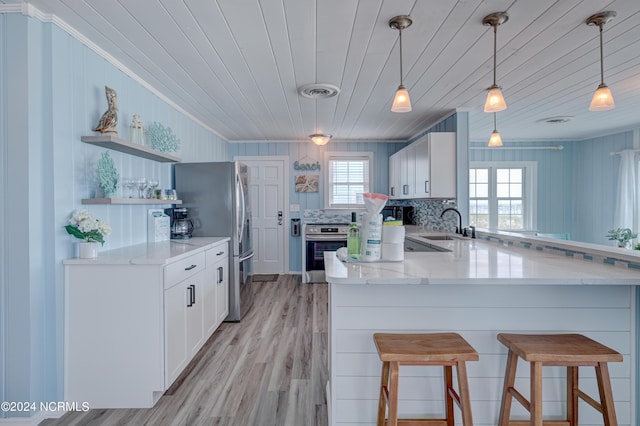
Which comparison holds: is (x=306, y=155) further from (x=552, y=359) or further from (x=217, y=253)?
(x=552, y=359)

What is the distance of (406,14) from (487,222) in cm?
A: 492

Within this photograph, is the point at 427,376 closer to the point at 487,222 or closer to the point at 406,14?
the point at 406,14

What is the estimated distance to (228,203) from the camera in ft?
11.1

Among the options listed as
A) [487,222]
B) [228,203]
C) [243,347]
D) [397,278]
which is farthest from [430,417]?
[487,222]

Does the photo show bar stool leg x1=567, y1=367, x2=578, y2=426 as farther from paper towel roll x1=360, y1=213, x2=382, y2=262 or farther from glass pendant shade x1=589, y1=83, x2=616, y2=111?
glass pendant shade x1=589, y1=83, x2=616, y2=111

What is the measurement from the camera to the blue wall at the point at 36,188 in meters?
1.78

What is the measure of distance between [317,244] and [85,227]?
3.40m

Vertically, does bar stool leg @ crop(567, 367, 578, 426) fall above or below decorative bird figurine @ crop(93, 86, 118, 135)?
below

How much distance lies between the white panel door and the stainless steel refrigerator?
6.60ft

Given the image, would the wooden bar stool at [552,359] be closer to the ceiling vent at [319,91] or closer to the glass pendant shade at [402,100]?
the glass pendant shade at [402,100]

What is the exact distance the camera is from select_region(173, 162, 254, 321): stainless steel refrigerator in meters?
3.40

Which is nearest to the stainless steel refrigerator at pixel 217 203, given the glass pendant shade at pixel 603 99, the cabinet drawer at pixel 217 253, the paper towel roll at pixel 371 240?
the cabinet drawer at pixel 217 253

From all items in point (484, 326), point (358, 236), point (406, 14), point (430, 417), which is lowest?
point (430, 417)

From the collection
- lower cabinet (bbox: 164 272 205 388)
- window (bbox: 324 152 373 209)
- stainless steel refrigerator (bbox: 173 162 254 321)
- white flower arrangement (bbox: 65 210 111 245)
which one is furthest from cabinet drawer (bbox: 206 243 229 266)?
window (bbox: 324 152 373 209)
